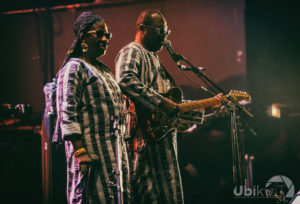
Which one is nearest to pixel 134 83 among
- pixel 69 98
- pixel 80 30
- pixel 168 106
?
pixel 168 106

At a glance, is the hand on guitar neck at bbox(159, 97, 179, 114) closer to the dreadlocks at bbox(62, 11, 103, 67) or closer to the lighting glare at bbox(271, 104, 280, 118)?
the dreadlocks at bbox(62, 11, 103, 67)

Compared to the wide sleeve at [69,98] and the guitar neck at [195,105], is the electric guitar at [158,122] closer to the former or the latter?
the guitar neck at [195,105]

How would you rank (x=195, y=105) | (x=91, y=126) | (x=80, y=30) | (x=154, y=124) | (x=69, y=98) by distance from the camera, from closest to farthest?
(x=69, y=98), (x=91, y=126), (x=80, y=30), (x=154, y=124), (x=195, y=105)

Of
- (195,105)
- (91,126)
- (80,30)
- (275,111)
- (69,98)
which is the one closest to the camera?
(69,98)

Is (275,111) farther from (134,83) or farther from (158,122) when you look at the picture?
(134,83)

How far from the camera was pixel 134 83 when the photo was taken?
346 centimetres

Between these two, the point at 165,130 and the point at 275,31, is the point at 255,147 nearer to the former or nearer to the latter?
the point at 275,31

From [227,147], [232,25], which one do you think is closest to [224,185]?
[227,147]

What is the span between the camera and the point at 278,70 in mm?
6938

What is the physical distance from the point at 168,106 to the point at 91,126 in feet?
3.21

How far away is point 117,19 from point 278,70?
3253 mm

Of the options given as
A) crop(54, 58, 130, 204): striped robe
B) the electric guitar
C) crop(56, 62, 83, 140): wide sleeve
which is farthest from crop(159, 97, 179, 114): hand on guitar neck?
crop(56, 62, 83, 140): wide sleeve

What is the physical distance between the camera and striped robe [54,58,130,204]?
2758 mm

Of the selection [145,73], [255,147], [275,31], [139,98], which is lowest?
[255,147]
